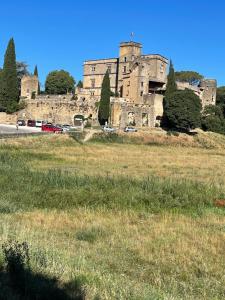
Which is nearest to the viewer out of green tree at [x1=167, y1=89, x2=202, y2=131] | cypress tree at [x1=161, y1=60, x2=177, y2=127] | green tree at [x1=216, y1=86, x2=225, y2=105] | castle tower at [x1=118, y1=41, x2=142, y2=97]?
green tree at [x1=167, y1=89, x2=202, y2=131]

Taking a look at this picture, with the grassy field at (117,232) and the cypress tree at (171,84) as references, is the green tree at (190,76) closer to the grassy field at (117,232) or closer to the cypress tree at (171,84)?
the cypress tree at (171,84)

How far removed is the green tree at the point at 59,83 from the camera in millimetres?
118000

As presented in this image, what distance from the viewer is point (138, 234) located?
723 inches

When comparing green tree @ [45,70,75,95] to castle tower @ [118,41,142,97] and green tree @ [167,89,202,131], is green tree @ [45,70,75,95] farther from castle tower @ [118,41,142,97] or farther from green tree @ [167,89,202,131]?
green tree @ [167,89,202,131]

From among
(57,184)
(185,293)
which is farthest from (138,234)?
(57,184)

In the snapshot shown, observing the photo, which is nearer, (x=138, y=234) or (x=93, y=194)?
(x=138, y=234)

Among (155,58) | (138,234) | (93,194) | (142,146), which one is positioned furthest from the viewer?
(155,58)

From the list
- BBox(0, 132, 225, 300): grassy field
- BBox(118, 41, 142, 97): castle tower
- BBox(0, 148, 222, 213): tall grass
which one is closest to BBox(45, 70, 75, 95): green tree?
BBox(118, 41, 142, 97): castle tower

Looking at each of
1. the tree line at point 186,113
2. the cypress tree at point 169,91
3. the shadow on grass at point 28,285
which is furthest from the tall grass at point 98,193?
the cypress tree at point 169,91

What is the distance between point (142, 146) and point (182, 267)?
60100mm

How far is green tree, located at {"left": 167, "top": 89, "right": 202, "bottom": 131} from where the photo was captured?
83.6 meters

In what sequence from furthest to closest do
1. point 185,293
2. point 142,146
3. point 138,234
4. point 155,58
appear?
point 155,58 → point 142,146 → point 138,234 → point 185,293

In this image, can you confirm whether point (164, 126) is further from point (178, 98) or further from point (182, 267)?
point (182, 267)

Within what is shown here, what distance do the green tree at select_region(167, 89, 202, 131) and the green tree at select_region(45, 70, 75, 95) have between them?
38630mm
